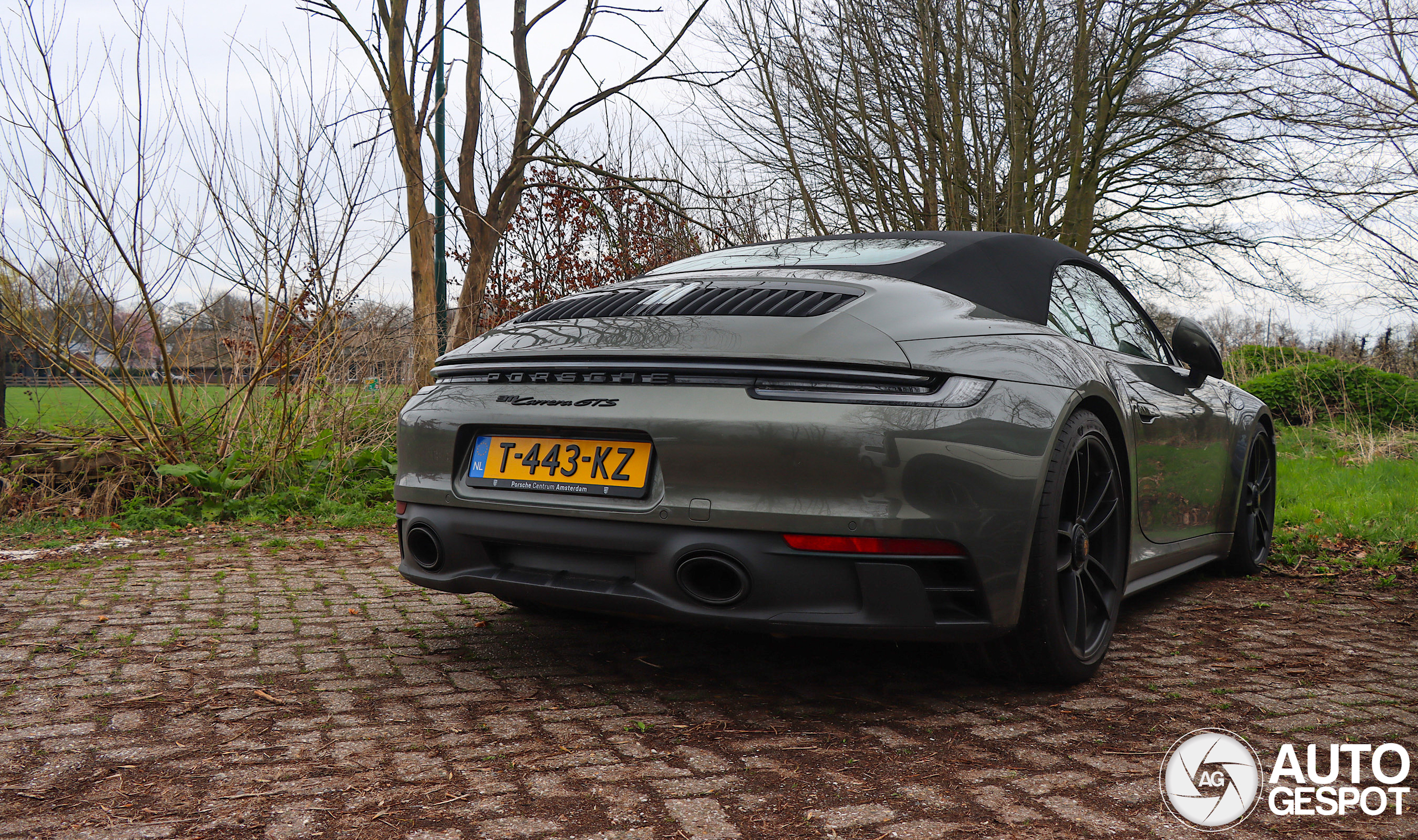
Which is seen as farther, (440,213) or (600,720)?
(440,213)

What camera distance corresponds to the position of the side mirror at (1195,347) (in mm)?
3877

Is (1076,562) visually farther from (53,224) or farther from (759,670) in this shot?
(53,224)

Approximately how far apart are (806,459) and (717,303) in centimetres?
59

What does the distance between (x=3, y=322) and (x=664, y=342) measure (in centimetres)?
546

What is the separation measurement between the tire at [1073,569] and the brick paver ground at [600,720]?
0.39 ft

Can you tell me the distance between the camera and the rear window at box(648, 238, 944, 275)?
10.2ft

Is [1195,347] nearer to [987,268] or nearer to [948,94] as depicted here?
[987,268]

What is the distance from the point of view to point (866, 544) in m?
2.26

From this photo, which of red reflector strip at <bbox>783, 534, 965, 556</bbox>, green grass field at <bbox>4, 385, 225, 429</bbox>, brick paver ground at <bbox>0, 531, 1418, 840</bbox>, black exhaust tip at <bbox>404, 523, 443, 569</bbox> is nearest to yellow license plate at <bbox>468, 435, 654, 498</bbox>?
black exhaust tip at <bbox>404, 523, 443, 569</bbox>

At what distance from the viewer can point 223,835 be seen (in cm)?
183

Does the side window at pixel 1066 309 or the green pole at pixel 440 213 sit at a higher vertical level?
the green pole at pixel 440 213

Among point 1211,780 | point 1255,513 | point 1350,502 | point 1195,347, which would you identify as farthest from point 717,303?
point 1350,502

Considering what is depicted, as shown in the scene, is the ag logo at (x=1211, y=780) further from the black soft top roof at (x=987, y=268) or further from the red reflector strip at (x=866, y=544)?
the black soft top roof at (x=987, y=268)

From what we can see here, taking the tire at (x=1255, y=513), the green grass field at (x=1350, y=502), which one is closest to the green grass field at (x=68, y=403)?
the tire at (x=1255, y=513)
